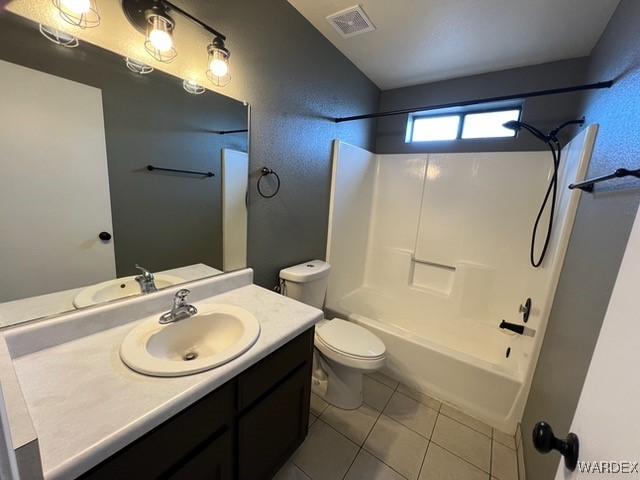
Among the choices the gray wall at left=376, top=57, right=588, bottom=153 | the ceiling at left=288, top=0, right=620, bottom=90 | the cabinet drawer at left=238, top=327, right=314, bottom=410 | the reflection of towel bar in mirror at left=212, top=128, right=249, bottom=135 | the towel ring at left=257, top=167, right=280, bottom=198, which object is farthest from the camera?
the gray wall at left=376, top=57, right=588, bottom=153

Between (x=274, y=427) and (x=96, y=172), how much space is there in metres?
1.19

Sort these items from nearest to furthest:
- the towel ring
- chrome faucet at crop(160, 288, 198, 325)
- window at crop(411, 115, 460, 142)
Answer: chrome faucet at crop(160, 288, 198, 325), the towel ring, window at crop(411, 115, 460, 142)

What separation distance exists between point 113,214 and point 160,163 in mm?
277

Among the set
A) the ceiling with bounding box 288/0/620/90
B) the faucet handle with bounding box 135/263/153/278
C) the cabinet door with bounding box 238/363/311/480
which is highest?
the ceiling with bounding box 288/0/620/90

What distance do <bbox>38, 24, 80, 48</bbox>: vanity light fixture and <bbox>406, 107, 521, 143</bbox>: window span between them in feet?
7.88

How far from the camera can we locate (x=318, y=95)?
1.85m

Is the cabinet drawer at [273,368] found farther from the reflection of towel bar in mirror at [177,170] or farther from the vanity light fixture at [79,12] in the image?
the vanity light fixture at [79,12]

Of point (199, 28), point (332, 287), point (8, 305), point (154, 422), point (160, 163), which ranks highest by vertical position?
point (199, 28)

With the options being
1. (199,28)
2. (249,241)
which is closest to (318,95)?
(199,28)

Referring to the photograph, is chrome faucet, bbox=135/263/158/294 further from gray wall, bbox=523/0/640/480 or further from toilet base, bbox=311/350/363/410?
gray wall, bbox=523/0/640/480

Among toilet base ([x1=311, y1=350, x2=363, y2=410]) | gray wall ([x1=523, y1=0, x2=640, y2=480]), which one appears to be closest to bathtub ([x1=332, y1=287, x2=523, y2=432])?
gray wall ([x1=523, y1=0, x2=640, y2=480])

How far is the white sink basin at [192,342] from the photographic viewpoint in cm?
80

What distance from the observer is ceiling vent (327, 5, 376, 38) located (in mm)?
1517

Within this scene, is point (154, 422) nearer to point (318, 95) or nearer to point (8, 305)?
point (8, 305)
